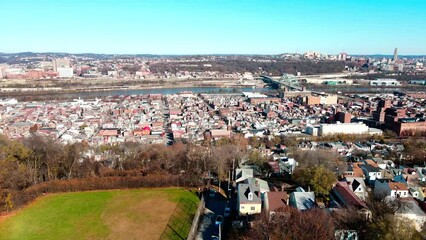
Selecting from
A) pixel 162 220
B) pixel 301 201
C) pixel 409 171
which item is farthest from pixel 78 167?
pixel 409 171

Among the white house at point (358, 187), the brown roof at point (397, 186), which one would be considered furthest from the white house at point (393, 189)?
the white house at point (358, 187)

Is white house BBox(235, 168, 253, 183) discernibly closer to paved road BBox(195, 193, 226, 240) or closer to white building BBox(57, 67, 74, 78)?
paved road BBox(195, 193, 226, 240)

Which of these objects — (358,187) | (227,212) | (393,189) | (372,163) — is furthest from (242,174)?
(372,163)

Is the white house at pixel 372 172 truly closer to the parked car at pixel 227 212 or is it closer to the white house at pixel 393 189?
the white house at pixel 393 189

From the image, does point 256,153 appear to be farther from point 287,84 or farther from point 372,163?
point 287,84

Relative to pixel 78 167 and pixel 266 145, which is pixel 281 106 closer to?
pixel 266 145

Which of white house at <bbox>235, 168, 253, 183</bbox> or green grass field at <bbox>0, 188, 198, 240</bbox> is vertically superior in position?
white house at <bbox>235, 168, 253, 183</bbox>

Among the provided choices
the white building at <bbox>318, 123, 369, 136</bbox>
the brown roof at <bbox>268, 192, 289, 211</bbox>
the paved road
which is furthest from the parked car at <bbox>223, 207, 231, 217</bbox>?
the white building at <bbox>318, 123, 369, 136</bbox>
